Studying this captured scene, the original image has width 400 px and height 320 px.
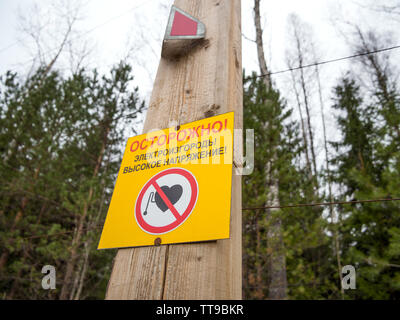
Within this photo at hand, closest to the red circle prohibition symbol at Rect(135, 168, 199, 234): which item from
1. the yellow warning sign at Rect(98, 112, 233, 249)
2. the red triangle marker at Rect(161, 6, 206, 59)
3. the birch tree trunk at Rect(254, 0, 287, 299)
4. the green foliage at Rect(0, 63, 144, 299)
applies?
the yellow warning sign at Rect(98, 112, 233, 249)

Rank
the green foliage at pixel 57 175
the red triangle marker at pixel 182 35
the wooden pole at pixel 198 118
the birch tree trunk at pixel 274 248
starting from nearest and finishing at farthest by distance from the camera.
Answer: the wooden pole at pixel 198 118, the red triangle marker at pixel 182 35, the birch tree trunk at pixel 274 248, the green foliage at pixel 57 175

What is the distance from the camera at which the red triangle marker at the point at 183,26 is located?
114 centimetres

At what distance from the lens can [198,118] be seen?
37.1 inches

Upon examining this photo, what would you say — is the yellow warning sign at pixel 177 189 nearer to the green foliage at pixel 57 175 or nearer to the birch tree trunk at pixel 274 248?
the birch tree trunk at pixel 274 248

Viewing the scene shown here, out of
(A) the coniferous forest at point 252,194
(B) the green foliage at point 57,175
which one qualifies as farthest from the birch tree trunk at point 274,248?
(B) the green foliage at point 57,175

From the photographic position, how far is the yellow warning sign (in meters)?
0.75

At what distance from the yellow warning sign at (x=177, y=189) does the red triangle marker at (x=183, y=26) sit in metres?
0.46

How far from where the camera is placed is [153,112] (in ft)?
3.56

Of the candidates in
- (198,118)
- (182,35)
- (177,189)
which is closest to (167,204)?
(177,189)

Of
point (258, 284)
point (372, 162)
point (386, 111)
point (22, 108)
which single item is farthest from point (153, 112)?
point (372, 162)

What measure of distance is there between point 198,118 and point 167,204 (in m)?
0.33

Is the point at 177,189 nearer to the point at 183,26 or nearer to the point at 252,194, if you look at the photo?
the point at 183,26

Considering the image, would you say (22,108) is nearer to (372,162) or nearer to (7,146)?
(7,146)
